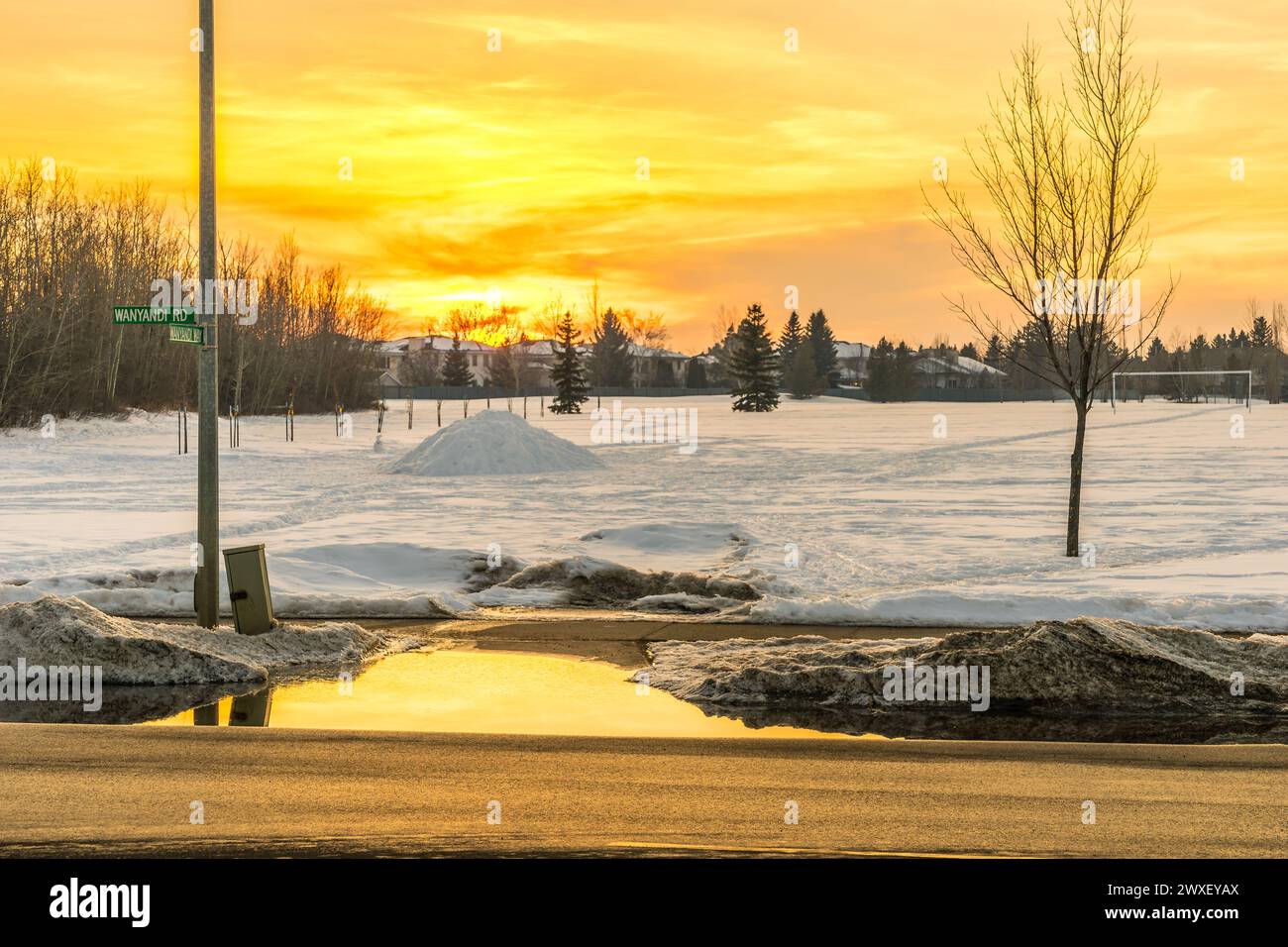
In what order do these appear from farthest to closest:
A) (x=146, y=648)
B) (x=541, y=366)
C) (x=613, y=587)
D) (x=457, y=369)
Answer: (x=541, y=366) < (x=457, y=369) < (x=613, y=587) < (x=146, y=648)

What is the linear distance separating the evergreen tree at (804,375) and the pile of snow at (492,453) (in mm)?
85818

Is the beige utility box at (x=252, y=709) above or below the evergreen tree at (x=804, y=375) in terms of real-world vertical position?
below

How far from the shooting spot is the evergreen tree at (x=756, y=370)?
10250 centimetres

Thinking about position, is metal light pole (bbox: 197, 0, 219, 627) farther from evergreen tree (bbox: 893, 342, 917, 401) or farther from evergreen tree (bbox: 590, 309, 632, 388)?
evergreen tree (bbox: 590, 309, 632, 388)

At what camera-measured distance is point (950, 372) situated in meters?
164

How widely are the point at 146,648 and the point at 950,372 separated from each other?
523 ft

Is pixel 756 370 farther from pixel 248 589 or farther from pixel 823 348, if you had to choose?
pixel 248 589

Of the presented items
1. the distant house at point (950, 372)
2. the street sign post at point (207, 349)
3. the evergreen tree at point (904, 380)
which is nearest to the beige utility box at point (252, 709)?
the street sign post at point (207, 349)

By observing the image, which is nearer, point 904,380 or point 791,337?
point 904,380

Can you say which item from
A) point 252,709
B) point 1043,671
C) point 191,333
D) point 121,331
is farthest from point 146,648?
point 121,331

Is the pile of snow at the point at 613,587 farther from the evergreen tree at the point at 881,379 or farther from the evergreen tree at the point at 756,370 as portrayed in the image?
the evergreen tree at the point at 881,379

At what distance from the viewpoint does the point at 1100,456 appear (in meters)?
43.0
